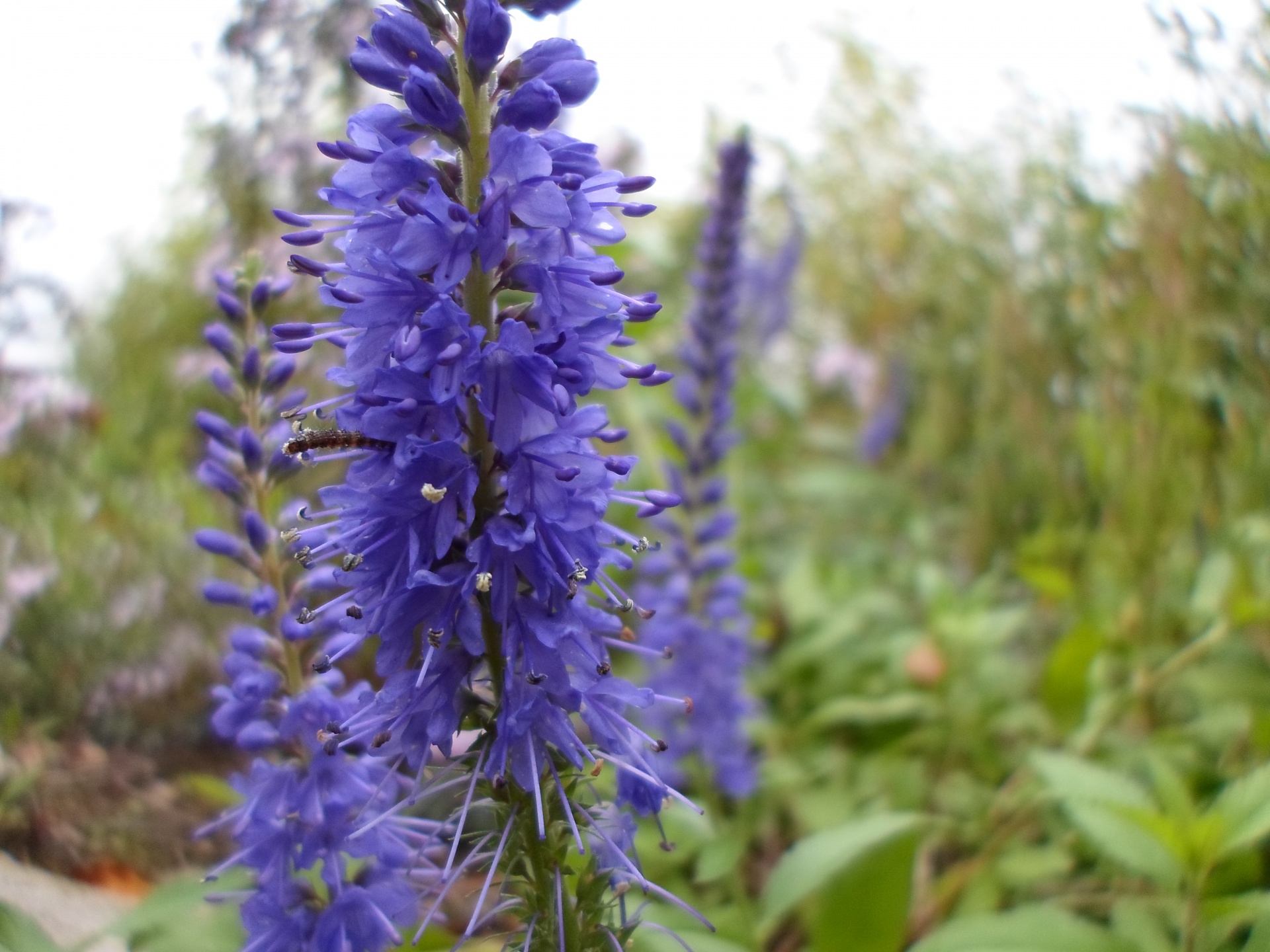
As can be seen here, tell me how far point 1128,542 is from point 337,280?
2.82 meters

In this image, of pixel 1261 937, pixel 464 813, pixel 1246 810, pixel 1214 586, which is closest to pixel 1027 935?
pixel 1261 937

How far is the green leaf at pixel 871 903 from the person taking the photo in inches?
70.9

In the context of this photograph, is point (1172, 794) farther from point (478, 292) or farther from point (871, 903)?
point (478, 292)

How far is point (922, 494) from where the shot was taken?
514 centimetres

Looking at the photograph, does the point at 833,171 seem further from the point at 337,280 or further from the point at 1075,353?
the point at 337,280

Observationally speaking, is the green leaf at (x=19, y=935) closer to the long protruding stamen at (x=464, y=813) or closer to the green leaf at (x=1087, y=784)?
the long protruding stamen at (x=464, y=813)

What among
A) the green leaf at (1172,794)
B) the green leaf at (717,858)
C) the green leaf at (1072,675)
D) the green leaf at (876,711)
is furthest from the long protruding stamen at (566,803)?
the green leaf at (1072,675)

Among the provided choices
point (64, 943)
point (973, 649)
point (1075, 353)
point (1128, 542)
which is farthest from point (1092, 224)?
point (64, 943)

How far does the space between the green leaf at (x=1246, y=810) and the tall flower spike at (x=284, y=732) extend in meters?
1.33

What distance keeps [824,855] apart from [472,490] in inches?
40.3

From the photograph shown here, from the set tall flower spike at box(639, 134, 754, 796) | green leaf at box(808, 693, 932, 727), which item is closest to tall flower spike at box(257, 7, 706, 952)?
tall flower spike at box(639, 134, 754, 796)

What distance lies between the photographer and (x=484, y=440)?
1.29m

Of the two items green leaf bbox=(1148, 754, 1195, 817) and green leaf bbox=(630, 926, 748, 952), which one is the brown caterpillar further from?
green leaf bbox=(1148, 754, 1195, 817)

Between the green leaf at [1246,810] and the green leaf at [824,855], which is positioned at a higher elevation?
the green leaf at [1246,810]
